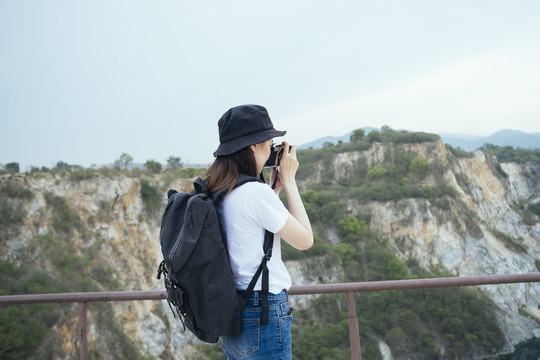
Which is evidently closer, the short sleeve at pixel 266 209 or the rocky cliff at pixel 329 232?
the short sleeve at pixel 266 209

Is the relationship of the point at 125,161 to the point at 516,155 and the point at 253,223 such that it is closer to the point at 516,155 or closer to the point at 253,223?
the point at 253,223

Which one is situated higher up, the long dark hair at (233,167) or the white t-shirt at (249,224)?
the long dark hair at (233,167)

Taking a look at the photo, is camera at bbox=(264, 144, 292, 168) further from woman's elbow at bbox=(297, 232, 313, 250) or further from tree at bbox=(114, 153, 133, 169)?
tree at bbox=(114, 153, 133, 169)

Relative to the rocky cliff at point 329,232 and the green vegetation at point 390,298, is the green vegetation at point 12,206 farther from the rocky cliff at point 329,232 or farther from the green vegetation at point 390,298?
the green vegetation at point 390,298

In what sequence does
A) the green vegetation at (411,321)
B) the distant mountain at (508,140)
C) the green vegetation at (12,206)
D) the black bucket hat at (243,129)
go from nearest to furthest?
1. the black bucket hat at (243,129)
2. the green vegetation at (12,206)
3. the green vegetation at (411,321)
4. the distant mountain at (508,140)

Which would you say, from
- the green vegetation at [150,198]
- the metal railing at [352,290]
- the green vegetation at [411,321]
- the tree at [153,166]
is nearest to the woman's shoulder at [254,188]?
the metal railing at [352,290]

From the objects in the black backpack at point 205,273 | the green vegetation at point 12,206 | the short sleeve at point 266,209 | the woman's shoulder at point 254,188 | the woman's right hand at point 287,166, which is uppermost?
the woman's right hand at point 287,166

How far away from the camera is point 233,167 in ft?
3.94

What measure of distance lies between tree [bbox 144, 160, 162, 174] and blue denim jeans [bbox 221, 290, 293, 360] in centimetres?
2071

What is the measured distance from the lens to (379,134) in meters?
39.3

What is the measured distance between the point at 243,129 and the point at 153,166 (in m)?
21.2

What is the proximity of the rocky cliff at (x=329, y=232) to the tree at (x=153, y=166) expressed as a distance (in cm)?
155

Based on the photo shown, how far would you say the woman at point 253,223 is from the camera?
1122 mm

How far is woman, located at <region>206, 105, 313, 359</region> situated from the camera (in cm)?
112
